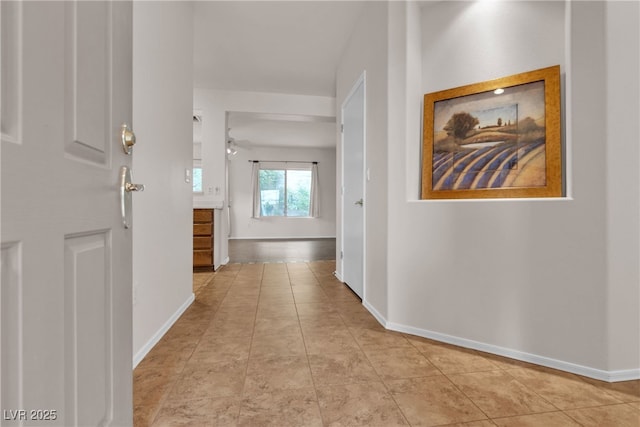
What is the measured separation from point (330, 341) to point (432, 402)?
2.46ft

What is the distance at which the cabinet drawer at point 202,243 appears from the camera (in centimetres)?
402

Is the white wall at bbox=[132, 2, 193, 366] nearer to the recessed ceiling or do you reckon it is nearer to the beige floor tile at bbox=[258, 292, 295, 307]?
the recessed ceiling

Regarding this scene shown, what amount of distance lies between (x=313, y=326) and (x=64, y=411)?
1.74 m

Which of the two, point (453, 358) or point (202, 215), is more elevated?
point (202, 215)

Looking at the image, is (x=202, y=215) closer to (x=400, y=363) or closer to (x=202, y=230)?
(x=202, y=230)

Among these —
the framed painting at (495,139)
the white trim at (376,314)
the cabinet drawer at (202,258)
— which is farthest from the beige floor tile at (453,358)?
the cabinet drawer at (202,258)

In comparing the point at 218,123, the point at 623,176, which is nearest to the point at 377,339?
the point at 623,176

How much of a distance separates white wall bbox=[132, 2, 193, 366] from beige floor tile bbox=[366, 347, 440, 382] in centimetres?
126

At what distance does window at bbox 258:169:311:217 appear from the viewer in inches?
341

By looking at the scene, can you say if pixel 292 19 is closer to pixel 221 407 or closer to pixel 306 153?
pixel 221 407

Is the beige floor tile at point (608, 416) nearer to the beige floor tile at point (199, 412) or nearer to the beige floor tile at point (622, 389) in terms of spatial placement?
the beige floor tile at point (622, 389)

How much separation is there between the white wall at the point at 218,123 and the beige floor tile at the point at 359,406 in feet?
10.7

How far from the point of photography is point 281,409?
128 centimetres

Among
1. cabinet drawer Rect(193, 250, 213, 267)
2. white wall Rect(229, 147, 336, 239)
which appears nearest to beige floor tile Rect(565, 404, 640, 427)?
cabinet drawer Rect(193, 250, 213, 267)
